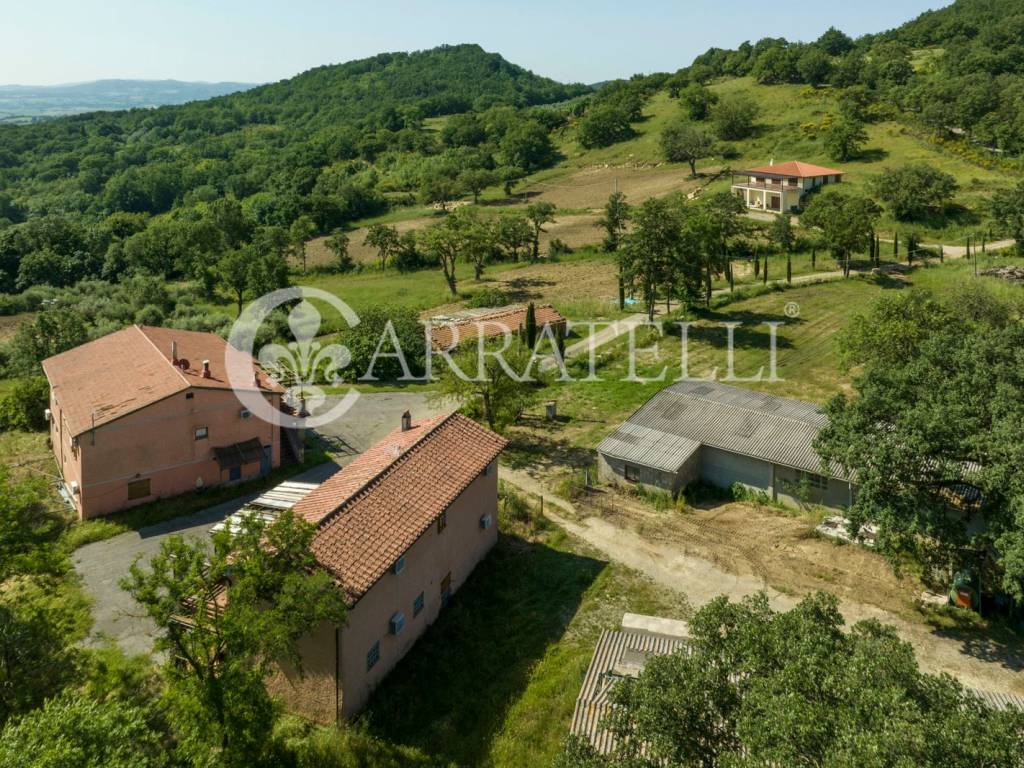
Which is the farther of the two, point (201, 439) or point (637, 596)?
point (201, 439)

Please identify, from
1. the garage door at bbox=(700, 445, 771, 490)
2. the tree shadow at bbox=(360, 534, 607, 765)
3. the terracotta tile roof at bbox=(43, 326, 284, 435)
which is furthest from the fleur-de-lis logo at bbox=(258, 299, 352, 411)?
the garage door at bbox=(700, 445, 771, 490)

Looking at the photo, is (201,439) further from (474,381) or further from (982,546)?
(982,546)

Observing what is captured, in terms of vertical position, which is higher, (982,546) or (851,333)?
(851,333)

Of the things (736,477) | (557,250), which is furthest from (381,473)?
(557,250)

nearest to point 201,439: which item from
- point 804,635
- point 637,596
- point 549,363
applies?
point 637,596

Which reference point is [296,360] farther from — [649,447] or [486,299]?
[649,447]

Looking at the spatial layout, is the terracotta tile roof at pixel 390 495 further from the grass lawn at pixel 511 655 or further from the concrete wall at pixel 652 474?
the concrete wall at pixel 652 474
